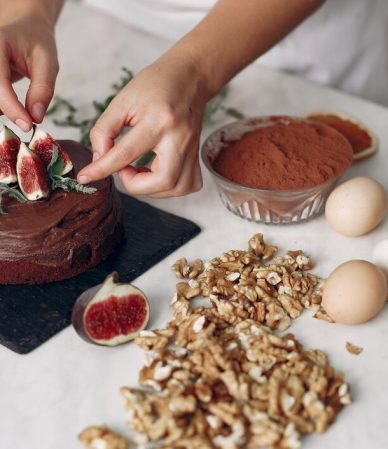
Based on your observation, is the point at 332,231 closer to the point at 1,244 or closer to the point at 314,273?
the point at 314,273

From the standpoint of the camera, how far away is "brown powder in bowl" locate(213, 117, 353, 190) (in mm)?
1873

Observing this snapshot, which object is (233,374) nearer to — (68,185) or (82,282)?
(82,282)

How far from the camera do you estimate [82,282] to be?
1.75 m

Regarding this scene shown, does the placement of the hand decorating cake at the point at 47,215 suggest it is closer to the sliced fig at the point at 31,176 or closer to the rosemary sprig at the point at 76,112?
the sliced fig at the point at 31,176

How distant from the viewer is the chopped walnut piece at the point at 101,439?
4.34 feet

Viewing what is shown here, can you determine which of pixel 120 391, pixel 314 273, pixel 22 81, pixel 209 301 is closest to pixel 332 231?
pixel 314 273

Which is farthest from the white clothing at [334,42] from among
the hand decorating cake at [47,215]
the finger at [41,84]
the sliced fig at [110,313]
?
the sliced fig at [110,313]

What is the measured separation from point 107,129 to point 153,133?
0.35ft

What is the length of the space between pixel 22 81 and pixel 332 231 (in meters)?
0.91

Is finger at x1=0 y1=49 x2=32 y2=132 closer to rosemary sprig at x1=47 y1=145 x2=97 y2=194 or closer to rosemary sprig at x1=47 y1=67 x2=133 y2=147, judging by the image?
rosemary sprig at x1=47 y1=145 x2=97 y2=194

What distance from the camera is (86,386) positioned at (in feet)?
4.86

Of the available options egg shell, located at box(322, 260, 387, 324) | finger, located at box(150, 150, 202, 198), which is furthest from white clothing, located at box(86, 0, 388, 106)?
egg shell, located at box(322, 260, 387, 324)

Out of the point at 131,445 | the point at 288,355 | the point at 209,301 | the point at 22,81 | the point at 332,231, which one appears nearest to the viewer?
the point at 131,445

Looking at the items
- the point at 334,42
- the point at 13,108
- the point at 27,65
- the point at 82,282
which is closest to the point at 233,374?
the point at 82,282
